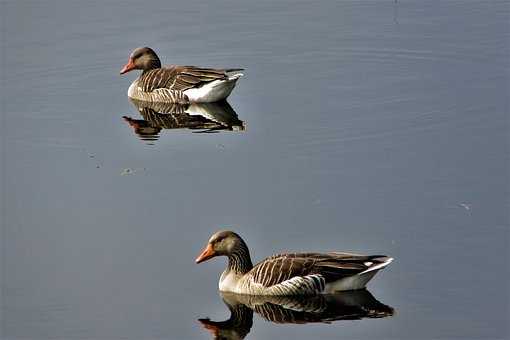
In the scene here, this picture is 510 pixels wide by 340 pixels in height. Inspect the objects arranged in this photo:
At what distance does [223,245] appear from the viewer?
49.2 ft

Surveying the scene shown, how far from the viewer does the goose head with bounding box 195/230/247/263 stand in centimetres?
1499

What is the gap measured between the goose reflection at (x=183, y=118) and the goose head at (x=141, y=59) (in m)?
0.78

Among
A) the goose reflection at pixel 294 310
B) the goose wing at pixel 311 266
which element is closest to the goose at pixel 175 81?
the goose wing at pixel 311 266

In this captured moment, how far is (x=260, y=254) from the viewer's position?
50.6 ft

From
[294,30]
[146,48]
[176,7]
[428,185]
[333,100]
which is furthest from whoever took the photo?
[176,7]

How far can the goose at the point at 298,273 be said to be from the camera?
14.6 metres

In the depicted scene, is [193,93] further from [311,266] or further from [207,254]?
[311,266]

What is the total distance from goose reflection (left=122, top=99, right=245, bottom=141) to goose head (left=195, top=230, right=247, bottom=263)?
17.2 ft

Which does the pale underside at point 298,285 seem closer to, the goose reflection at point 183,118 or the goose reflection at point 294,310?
the goose reflection at point 294,310

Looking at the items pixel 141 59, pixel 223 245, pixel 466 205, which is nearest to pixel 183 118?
pixel 141 59

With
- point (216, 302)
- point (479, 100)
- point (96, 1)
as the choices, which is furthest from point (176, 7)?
point (216, 302)

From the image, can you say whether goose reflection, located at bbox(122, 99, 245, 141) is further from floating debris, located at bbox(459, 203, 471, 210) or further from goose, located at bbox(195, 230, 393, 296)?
goose, located at bbox(195, 230, 393, 296)

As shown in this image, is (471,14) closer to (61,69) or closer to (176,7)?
(176,7)

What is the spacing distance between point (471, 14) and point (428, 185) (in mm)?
9449
